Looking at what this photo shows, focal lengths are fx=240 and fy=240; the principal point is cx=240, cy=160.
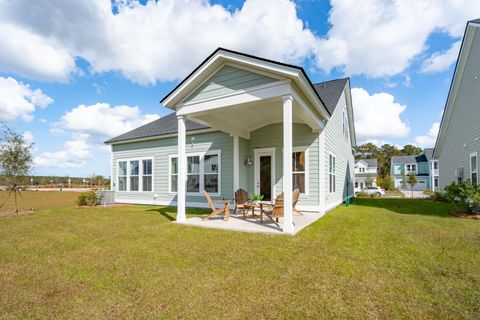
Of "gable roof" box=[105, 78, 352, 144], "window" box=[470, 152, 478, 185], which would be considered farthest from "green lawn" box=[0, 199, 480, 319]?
"gable roof" box=[105, 78, 352, 144]

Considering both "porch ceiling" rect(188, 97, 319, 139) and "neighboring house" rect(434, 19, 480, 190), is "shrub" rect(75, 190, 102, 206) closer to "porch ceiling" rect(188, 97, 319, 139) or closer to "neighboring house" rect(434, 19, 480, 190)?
"porch ceiling" rect(188, 97, 319, 139)

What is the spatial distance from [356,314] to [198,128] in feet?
30.5

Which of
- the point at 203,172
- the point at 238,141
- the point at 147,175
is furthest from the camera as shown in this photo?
the point at 147,175

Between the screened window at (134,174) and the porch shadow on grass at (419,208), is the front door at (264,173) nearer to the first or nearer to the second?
the porch shadow on grass at (419,208)

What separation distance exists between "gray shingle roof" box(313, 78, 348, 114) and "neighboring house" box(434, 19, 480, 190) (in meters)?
4.82

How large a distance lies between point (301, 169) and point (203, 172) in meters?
4.26

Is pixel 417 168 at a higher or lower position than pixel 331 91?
lower

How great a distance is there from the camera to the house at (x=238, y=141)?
579 centimetres

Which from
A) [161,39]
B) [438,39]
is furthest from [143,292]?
[438,39]

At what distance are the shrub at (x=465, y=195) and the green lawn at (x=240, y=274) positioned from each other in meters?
2.92

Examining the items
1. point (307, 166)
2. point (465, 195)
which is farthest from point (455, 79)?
point (307, 166)

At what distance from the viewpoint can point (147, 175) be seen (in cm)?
1231

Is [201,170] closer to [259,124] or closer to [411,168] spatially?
[259,124]

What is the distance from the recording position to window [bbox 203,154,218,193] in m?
10.3
